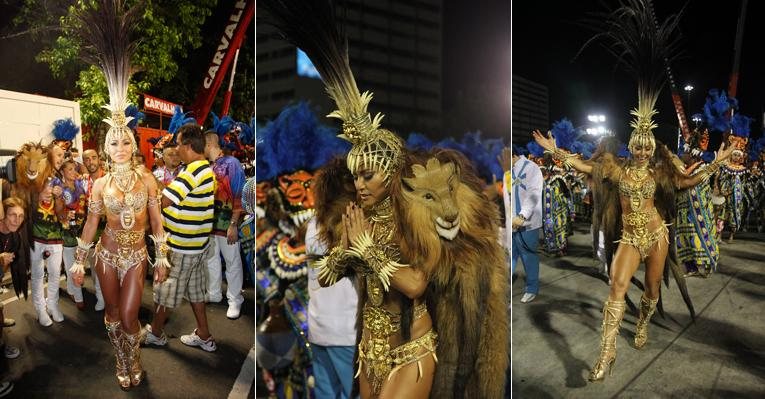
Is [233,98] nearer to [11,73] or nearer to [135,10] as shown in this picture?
[135,10]

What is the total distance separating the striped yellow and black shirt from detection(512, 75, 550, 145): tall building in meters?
1.98

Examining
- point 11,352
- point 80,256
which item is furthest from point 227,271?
point 11,352

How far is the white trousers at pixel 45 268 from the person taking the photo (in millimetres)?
3111

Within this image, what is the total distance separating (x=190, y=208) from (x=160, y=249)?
0.30 metres

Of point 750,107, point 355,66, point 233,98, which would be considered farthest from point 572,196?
point 233,98

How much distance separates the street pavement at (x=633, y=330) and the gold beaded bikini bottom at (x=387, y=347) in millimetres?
1414

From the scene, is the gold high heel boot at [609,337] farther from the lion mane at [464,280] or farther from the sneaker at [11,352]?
the sneaker at [11,352]

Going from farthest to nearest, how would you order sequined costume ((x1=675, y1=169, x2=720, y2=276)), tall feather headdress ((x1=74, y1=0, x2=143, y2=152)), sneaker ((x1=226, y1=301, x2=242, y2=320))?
sequined costume ((x1=675, y1=169, x2=720, y2=276)) < sneaker ((x1=226, y1=301, x2=242, y2=320)) < tall feather headdress ((x1=74, y1=0, x2=143, y2=152))

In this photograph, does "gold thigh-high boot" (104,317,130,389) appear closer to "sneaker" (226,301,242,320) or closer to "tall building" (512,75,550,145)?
"sneaker" (226,301,242,320)

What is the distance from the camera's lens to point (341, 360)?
7.77 ft

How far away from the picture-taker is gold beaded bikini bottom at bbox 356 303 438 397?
83.3 inches

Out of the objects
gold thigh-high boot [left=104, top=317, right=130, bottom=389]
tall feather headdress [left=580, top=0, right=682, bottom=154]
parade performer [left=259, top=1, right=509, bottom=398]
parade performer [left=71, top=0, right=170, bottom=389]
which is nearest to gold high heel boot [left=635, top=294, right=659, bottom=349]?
tall feather headdress [left=580, top=0, right=682, bottom=154]

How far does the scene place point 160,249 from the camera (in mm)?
2965

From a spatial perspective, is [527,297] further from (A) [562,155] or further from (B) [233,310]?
(B) [233,310]
